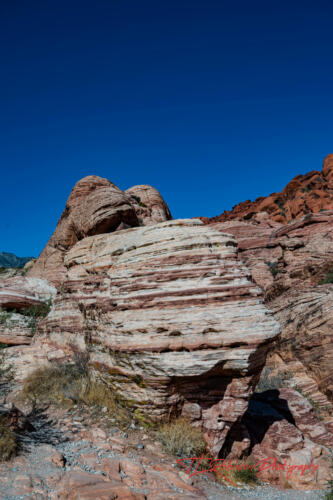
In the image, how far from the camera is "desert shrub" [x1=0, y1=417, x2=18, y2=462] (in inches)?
155

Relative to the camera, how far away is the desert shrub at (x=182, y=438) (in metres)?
5.11

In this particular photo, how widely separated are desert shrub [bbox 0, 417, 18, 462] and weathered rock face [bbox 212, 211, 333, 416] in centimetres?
856

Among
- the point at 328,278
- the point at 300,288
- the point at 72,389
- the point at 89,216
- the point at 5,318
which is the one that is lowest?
the point at 72,389

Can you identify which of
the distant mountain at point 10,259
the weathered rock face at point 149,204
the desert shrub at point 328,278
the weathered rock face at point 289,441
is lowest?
the weathered rock face at point 289,441

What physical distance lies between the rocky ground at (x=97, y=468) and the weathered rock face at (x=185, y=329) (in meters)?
0.65

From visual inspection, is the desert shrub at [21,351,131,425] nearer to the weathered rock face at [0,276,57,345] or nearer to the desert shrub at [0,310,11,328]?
the weathered rock face at [0,276,57,345]

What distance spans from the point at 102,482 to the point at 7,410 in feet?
6.09

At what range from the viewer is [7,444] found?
159 inches

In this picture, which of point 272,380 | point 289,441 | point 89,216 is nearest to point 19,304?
point 89,216

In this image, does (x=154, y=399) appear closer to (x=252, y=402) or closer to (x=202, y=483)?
(x=202, y=483)

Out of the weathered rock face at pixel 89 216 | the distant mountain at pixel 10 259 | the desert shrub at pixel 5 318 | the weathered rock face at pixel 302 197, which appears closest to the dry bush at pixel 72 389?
the desert shrub at pixel 5 318

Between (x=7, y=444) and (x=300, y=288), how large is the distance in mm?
12537

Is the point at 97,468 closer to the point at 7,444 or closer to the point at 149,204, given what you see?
the point at 7,444

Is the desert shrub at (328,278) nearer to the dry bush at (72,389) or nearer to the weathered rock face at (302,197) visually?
the dry bush at (72,389)
